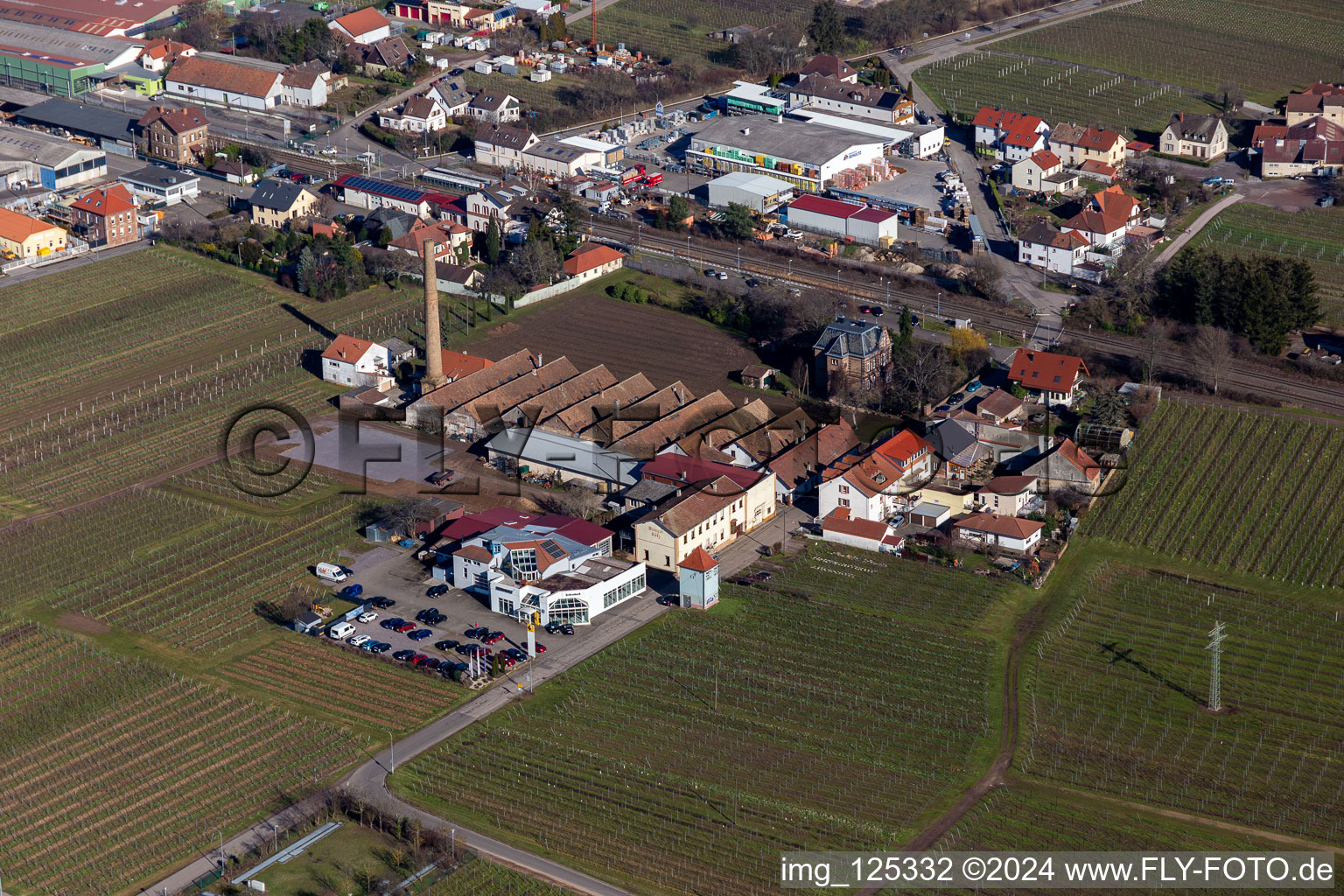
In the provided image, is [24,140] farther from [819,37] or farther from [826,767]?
[826,767]

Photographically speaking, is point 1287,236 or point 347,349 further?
point 1287,236

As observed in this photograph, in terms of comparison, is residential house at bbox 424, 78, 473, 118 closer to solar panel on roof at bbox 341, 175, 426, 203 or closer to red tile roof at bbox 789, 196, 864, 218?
solar panel on roof at bbox 341, 175, 426, 203

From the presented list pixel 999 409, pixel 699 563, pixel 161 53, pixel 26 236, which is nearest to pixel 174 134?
pixel 26 236

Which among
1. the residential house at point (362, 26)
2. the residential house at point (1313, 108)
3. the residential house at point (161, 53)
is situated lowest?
the residential house at point (161, 53)

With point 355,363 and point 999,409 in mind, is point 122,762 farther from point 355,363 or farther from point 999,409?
point 999,409

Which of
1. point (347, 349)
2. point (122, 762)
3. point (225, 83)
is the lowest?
point (122, 762)

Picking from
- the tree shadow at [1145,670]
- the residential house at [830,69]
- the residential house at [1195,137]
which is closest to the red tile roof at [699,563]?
the tree shadow at [1145,670]

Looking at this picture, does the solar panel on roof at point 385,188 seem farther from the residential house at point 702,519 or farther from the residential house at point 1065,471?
the residential house at point 1065,471
